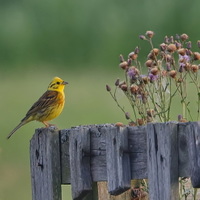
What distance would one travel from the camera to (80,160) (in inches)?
204

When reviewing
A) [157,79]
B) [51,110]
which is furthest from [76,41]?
[157,79]

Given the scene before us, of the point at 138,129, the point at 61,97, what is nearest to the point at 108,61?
the point at 61,97

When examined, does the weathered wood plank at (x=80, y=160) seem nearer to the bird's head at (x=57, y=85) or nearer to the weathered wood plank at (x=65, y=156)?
the weathered wood plank at (x=65, y=156)

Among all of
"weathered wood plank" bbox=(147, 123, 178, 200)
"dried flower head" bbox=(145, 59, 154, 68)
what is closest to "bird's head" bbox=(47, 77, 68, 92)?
"dried flower head" bbox=(145, 59, 154, 68)

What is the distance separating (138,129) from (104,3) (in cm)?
1529

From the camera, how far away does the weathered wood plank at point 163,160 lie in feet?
15.6

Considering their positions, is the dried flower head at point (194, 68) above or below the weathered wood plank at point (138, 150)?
above

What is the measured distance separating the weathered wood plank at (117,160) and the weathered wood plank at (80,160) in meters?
0.20

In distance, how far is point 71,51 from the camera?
60.6ft

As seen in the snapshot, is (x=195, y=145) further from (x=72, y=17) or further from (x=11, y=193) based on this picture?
(x=72, y=17)

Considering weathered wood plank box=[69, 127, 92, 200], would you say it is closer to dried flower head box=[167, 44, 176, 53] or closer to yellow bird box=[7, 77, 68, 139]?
dried flower head box=[167, 44, 176, 53]

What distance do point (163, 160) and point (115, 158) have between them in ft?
0.93

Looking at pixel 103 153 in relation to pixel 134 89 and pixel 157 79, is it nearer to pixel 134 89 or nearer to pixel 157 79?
pixel 134 89

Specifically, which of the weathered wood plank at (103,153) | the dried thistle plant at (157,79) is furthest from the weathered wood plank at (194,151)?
the dried thistle plant at (157,79)
